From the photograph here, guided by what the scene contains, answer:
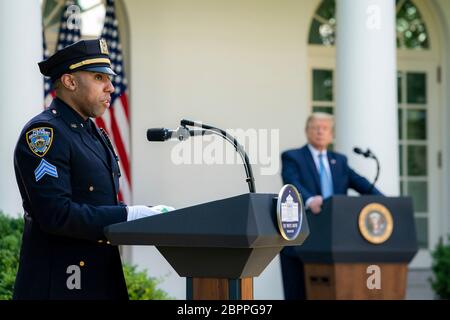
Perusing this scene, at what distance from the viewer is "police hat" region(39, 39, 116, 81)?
3.35 meters

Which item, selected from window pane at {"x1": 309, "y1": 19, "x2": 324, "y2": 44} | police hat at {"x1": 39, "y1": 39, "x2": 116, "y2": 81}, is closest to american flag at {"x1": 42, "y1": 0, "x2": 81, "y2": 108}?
window pane at {"x1": 309, "y1": 19, "x2": 324, "y2": 44}

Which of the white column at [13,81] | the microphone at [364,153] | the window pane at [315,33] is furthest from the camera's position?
the window pane at [315,33]

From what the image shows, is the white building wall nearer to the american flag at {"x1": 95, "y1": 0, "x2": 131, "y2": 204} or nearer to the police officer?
the american flag at {"x1": 95, "y1": 0, "x2": 131, "y2": 204}

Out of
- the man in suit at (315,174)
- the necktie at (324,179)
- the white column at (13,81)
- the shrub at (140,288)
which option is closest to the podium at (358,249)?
the man in suit at (315,174)

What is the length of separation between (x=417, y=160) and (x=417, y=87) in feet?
2.67

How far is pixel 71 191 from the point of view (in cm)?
324

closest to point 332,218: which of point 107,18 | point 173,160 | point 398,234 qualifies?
point 398,234

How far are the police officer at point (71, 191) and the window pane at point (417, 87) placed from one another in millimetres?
7635

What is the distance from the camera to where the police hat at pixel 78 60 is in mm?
3352

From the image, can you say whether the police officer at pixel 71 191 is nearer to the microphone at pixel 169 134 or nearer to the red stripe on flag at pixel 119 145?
the microphone at pixel 169 134

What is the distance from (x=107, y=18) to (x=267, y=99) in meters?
1.85

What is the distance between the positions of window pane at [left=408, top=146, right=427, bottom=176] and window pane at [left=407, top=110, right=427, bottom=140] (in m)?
0.12

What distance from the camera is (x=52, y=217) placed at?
3.11 metres
